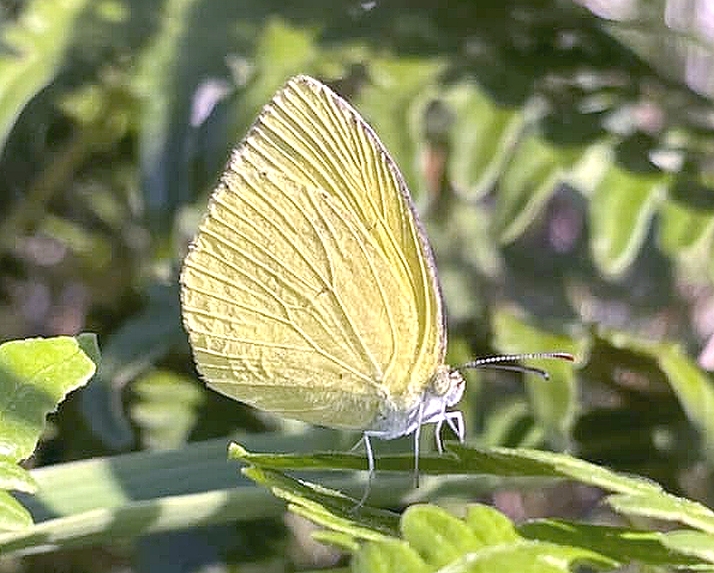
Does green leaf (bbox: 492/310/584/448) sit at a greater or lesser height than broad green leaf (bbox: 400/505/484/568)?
lesser

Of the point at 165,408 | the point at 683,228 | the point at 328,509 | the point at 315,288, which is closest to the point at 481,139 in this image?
the point at 683,228

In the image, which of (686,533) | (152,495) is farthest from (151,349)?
(686,533)

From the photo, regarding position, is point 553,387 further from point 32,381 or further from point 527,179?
point 32,381

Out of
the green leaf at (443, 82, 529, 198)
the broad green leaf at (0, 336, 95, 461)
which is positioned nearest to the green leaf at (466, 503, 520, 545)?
the broad green leaf at (0, 336, 95, 461)

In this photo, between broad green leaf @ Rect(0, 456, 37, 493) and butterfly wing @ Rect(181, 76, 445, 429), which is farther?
butterfly wing @ Rect(181, 76, 445, 429)

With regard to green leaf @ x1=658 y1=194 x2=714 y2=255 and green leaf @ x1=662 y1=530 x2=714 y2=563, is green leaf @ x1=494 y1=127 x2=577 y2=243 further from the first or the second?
green leaf @ x1=662 y1=530 x2=714 y2=563

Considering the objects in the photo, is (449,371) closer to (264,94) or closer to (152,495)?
(152,495)
